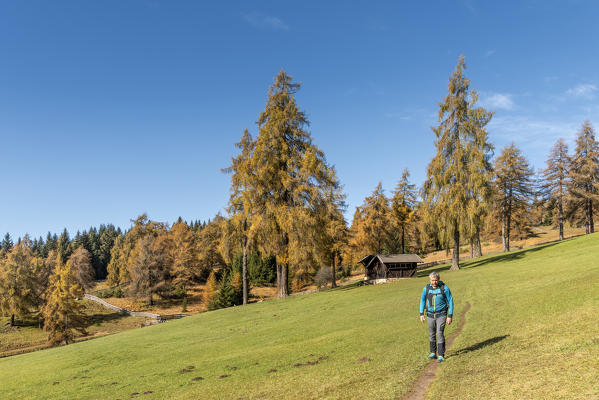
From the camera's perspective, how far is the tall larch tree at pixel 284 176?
32.6 m

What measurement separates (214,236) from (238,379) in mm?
76251

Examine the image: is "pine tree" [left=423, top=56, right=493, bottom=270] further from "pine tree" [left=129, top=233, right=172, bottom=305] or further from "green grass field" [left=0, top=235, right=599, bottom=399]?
"pine tree" [left=129, top=233, right=172, bottom=305]

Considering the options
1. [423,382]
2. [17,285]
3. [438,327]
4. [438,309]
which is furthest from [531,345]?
[17,285]

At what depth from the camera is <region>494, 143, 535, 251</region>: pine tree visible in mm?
47688

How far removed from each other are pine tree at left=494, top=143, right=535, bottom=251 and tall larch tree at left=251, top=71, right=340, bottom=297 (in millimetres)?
28614

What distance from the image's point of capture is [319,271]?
63.7 meters

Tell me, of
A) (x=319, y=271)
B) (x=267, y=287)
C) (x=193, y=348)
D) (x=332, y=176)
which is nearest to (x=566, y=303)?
(x=193, y=348)

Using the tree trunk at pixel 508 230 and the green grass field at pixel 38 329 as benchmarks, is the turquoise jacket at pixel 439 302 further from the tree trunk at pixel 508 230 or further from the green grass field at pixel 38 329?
the green grass field at pixel 38 329

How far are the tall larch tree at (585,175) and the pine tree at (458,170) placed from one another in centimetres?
2165

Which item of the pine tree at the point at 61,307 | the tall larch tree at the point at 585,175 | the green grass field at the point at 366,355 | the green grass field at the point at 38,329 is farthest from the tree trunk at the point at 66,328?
the tall larch tree at the point at 585,175

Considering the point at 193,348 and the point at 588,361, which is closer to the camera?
the point at 588,361

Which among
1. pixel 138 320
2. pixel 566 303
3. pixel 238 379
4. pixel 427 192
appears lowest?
pixel 138 320

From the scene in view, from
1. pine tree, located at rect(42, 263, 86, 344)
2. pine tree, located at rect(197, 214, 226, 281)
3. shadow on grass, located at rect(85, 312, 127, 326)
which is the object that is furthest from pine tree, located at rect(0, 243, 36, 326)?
pine tree, located at rect(197, 214, 226, 281)

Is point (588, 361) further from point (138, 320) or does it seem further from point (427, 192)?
point (138, 320)
